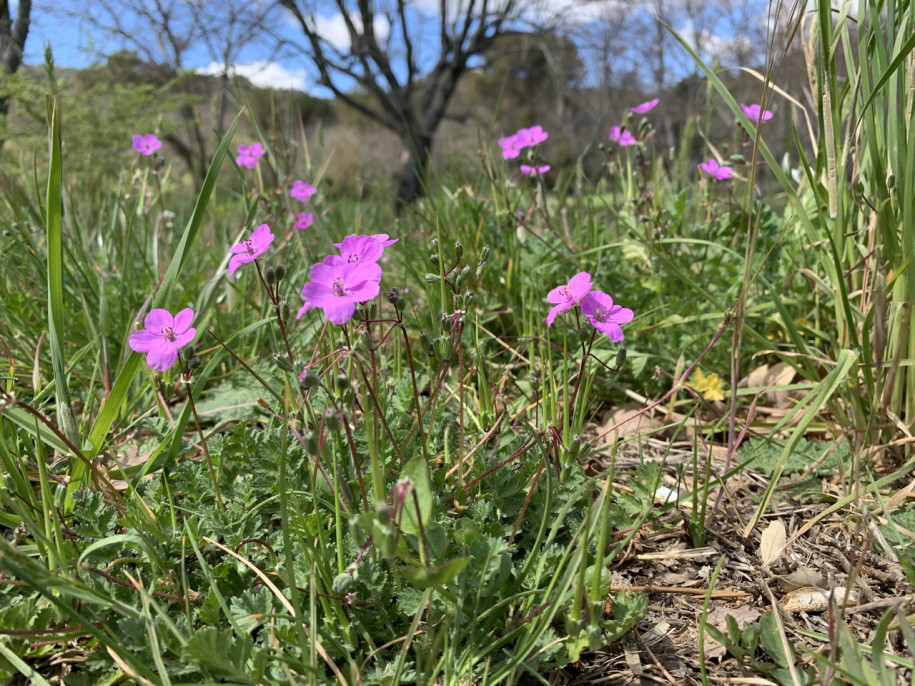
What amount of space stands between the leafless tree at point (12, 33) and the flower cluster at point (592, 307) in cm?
347

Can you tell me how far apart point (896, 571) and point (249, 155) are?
8.97ft

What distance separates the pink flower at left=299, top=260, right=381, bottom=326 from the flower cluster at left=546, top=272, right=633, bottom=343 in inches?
13.5

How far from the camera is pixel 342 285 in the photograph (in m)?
0.87

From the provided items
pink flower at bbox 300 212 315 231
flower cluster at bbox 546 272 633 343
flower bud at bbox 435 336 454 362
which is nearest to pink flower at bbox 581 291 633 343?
flower cluster at bbox 546 272 633 343

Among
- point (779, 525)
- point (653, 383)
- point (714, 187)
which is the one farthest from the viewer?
point (714, 187)

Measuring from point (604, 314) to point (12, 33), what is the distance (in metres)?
4.40

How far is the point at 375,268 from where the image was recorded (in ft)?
2.84

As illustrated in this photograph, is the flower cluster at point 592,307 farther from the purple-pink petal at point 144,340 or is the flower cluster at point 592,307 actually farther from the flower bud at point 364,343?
the purple-pink petal at point 144,340

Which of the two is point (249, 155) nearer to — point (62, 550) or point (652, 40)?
point (62, 550)

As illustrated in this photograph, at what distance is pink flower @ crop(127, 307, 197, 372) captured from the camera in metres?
0.94

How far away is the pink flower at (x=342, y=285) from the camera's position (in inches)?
32.6

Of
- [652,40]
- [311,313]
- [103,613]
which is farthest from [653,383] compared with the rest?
[652,40]

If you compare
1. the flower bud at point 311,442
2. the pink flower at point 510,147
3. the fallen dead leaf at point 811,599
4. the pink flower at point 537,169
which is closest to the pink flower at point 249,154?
the pink flower at point 510,147

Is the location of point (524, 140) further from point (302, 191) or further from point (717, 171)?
point (302, 191)
